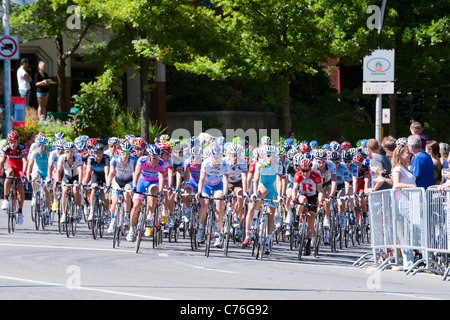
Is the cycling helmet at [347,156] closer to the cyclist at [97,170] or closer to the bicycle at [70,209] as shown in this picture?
the cyclist at [97,170]

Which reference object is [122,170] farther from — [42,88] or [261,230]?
[42,88]

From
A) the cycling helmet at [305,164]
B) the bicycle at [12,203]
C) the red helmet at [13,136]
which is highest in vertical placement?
the red helmet at [13,136]

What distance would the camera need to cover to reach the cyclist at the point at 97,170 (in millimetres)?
16812

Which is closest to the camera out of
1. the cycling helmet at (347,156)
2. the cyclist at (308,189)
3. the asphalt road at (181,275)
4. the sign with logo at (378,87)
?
the asphalt road at (181,275)

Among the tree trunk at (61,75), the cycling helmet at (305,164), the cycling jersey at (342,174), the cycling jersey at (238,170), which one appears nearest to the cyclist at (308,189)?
the cycling helmet at (305,164)

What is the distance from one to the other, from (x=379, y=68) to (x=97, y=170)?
15375 mm

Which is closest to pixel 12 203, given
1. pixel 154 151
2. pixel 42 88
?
pixel 154 151

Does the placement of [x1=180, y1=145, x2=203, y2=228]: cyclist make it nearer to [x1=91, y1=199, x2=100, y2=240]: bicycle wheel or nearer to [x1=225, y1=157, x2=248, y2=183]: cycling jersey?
[x1=225, y1=157, x2=248, y2=183]: cycling jersey

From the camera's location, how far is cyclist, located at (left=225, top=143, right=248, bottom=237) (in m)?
15.5

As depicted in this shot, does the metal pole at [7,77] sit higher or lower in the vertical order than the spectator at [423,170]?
higher

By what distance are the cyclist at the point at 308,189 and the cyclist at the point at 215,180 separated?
1.30 metres

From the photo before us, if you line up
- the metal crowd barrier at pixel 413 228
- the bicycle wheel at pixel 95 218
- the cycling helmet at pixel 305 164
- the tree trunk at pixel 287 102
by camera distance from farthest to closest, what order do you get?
the tree trunk at pixel 287 102, the bicycle wheel at pixel 95 218, the cycling helmet at pixel 305 164, the metal crowd barrier at pixel 413 228

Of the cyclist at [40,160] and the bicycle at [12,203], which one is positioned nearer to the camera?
the bicycle at [12,203]
